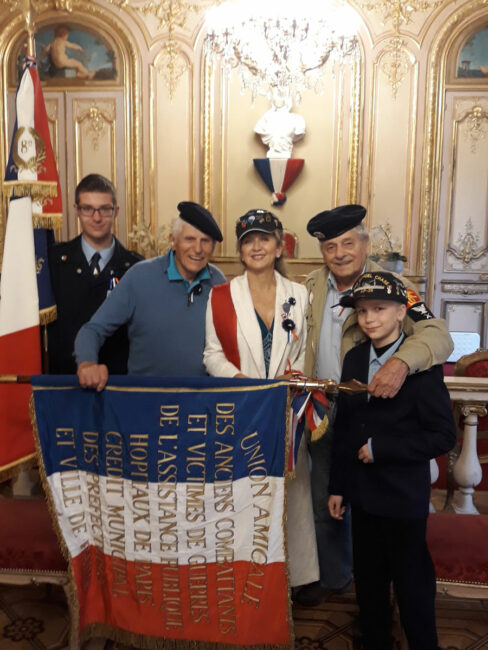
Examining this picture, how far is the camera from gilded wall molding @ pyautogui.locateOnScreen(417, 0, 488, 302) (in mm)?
6109

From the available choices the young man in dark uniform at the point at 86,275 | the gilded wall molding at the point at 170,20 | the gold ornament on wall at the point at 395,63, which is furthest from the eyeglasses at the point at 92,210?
the gold ornament on wall at the point at 395,63

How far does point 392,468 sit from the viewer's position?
169 cm

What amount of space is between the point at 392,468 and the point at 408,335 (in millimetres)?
416

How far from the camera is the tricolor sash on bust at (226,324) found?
205 cm

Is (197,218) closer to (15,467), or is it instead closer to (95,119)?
(15,467)

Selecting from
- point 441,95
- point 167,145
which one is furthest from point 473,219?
point 167,145

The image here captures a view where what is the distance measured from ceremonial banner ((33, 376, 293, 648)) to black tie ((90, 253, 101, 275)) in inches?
32.3

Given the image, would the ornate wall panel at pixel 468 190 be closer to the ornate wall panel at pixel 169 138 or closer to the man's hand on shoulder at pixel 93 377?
the ornate wall panel at pixel 169 138

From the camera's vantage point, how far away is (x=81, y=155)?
263 inches

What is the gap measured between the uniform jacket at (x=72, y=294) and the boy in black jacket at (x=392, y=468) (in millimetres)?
1178

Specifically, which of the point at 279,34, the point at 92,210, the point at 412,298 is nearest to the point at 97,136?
the point at 279,34

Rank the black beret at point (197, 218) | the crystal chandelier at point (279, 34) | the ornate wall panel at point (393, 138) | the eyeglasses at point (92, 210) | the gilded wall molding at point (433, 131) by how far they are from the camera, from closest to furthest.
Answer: the black beret at point (197, 218), the eyeglasses at point (92, 210), the crystal chandelier at point (279, 34), the gilded wall molding at point (433, 131), the ornate wall panel at point (393, 138)

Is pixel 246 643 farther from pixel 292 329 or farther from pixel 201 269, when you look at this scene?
pixel 201 269

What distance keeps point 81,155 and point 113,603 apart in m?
5.74
